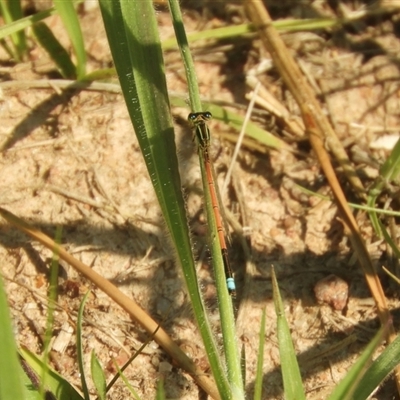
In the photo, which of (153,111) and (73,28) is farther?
(73,28)

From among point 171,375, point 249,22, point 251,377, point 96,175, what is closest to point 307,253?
point 251,377

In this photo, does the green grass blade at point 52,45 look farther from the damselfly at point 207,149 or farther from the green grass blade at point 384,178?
the green grass blade at point 384,178

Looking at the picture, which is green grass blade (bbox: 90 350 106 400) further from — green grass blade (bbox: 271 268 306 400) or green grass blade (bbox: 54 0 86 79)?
green grass blade (bbox: 54 0 86 79)

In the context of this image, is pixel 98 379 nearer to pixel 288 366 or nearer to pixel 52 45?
pixel 288 366

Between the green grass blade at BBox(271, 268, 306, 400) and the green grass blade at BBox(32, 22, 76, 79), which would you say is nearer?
the green grass blade at BBox(271, 268, 306, 400)

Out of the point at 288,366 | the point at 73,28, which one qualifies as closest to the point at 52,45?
the point at 73,28

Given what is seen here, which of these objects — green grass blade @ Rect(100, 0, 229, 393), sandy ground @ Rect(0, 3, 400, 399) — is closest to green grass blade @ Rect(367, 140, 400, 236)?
sandy ground @ Rect(0, 3, 400, 399)
